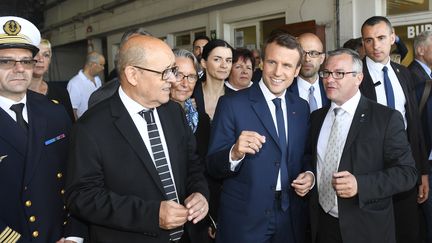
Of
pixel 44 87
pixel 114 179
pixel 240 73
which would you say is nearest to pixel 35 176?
pixel 114 179

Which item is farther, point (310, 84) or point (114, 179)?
point (310, 84)

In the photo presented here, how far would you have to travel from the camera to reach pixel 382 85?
3.15m

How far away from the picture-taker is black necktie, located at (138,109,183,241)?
1792 millimetres

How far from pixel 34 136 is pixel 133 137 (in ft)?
1.60

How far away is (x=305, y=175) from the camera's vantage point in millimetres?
2100

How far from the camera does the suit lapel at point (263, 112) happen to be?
2.17 meters

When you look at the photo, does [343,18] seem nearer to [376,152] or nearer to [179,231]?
[376,152]

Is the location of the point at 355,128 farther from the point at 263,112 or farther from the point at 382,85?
the point at 382,85

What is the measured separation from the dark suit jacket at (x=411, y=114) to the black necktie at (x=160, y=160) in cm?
197

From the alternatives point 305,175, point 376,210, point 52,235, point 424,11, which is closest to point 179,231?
point 52,235

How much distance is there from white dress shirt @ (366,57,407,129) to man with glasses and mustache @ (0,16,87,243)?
2.36m

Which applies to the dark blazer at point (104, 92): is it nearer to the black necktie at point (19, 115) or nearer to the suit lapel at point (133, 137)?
the black necktie at point (19, 115)

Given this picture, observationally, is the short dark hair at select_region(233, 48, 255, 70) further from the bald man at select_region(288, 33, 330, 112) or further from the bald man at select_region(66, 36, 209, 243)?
the bald man at select_region(66, 36, 209, 243)

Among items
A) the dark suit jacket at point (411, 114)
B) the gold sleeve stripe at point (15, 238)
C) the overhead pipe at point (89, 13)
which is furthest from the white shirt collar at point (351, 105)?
the overhead pipe at point (89, 13)
